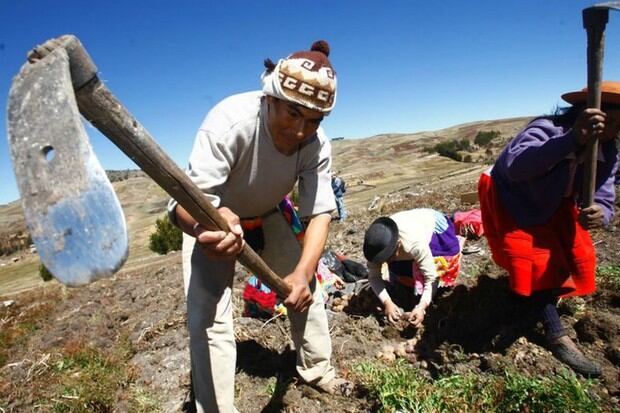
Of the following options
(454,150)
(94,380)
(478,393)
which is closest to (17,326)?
(94,380)

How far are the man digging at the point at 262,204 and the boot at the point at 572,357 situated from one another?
1378mm

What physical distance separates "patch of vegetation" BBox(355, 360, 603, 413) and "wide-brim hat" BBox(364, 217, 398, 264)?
38.1 inches

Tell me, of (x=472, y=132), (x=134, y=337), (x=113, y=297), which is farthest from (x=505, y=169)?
(x=472, y=132)

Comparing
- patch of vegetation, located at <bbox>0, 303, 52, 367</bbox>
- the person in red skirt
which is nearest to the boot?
the person in red skirt

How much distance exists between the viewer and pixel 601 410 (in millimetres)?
1816

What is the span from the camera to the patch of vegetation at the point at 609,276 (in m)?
3.09

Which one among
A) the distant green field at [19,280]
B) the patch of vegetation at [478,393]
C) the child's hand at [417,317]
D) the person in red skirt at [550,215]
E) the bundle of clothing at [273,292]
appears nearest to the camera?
the patch of vegetation at [478,393]

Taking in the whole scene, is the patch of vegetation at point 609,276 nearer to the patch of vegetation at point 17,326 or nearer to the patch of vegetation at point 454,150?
the patch of vegetation at point 17,326

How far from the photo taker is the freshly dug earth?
249 cm

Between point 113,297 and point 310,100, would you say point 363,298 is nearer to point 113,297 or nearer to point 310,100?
point 310,100

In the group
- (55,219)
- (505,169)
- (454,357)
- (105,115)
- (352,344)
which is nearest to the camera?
(55,219)

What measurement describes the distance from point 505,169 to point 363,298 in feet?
6.23

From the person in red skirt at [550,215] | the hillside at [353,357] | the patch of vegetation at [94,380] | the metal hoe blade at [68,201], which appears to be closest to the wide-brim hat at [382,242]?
the hillside at [353,357]

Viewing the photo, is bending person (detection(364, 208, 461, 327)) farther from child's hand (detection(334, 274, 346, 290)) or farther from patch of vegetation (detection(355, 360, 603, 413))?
patch of vegetation (detection(355, 360, 603, 413))
